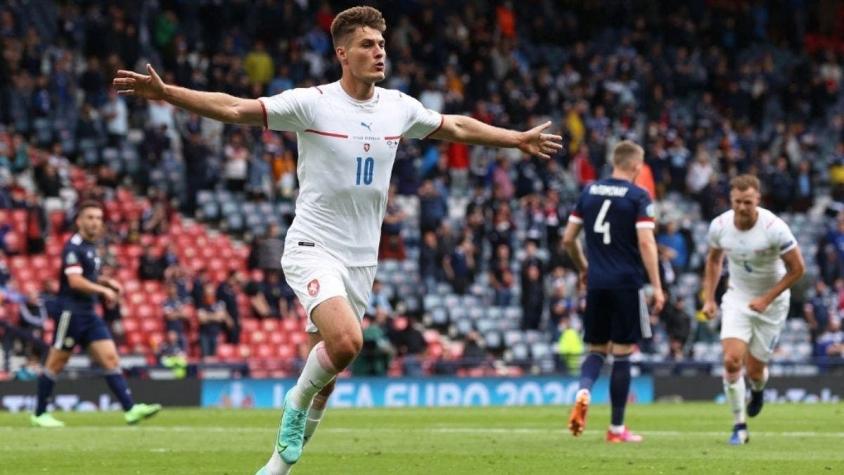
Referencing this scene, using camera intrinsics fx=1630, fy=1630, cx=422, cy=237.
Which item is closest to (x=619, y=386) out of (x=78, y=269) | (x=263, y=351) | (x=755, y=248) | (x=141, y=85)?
(x=755, y=248)

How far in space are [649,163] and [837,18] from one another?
39.7 ft

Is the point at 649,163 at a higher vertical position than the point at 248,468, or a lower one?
higher

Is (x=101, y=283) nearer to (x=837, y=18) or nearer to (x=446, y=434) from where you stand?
(x=446, y=434)

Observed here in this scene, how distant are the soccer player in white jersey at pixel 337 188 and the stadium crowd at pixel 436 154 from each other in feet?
45.6

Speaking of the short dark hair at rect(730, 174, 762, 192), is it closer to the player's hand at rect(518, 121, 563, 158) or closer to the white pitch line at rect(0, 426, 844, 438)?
the white pitch line at rect(0, 426, 844, 438)

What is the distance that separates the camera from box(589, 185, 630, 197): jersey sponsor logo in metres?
14.6

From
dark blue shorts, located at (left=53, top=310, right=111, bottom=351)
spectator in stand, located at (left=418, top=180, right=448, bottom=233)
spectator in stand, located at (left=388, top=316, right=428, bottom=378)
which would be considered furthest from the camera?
spectator in stand, located at (left=418, top=180, right=448, bottom=233)

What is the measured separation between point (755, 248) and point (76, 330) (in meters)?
7.37

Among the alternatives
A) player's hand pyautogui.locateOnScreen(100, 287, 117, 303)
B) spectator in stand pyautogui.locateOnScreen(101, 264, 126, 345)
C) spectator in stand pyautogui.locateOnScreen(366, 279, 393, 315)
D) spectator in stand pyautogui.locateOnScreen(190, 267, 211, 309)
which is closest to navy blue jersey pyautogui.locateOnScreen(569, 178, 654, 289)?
player's hand pyautogui.locateOnScreen(100, 287, 117, 303)

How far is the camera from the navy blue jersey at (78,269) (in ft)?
56.6

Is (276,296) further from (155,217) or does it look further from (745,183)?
(745,183)

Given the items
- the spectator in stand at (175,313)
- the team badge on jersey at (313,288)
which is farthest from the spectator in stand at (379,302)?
the team badge on jersey at (313,288)

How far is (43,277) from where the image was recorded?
85.7 feet

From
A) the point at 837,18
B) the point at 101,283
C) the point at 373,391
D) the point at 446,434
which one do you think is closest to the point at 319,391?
the point at 446,434
